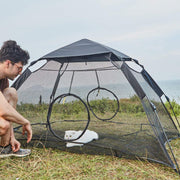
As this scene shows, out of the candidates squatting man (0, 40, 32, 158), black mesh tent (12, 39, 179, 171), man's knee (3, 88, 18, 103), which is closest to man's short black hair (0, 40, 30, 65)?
squatting man (0, 40, 32, 158)

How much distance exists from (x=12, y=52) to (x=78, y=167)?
114 cm

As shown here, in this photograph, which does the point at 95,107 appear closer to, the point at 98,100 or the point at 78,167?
the point at 98,100

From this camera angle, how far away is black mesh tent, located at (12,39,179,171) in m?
2.13

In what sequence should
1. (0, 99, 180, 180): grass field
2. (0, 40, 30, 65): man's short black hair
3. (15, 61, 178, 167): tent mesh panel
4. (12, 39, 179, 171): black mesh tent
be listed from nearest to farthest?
(0, 99, 180, 180): grass field → (0, 40, 30, 65): man's short black hair → (12, 39, 179, 171): black mesh tent → (15, 61, 178, 167): tent mesh panel

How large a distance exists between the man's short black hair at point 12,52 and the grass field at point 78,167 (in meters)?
0.90

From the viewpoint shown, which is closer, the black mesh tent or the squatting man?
the squatting man

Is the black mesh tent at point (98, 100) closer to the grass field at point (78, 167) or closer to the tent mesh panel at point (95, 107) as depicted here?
the tent mesh panel at point (95, 107)

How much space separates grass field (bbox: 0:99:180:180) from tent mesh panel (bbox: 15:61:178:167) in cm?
14

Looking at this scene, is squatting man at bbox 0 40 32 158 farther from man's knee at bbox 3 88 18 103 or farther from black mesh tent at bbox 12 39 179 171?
black mesh tent at bbox 12 39 179 171

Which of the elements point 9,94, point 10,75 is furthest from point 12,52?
point 9,94

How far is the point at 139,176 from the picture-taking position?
166cm

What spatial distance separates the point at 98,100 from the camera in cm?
323

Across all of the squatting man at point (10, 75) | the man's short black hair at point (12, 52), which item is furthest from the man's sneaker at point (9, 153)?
the man's short black hair at point (12, 52)

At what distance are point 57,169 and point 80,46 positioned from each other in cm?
131
